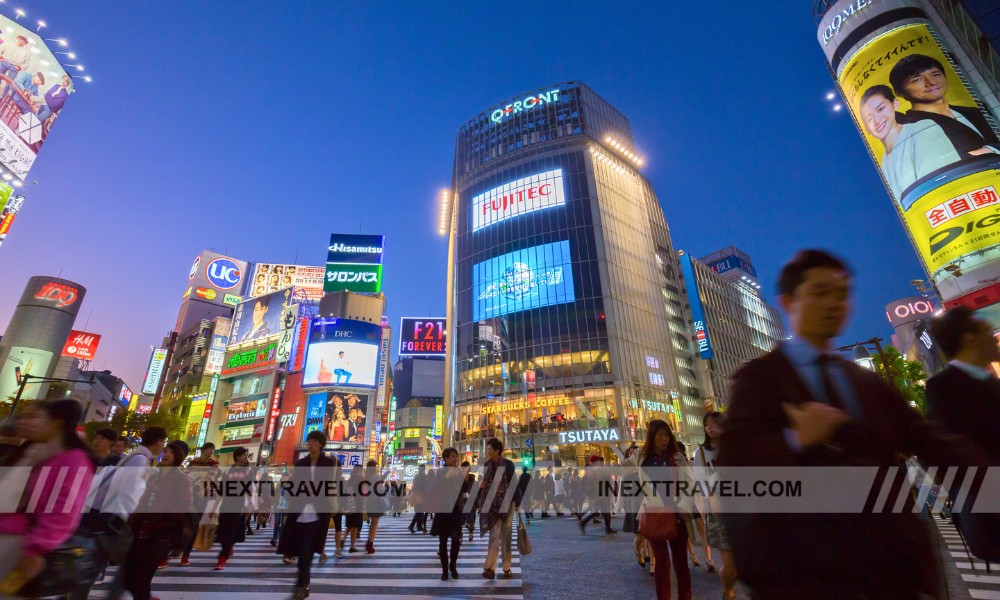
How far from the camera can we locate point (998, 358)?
2910mm

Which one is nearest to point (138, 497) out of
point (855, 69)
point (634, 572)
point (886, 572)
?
point (886, 572)

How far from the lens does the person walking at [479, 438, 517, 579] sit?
6.75 meters

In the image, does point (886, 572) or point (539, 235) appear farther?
point (539, 235)

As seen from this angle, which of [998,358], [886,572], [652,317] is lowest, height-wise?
[886,572]

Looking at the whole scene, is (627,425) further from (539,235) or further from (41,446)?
(41,446)

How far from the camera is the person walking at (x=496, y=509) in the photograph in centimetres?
675

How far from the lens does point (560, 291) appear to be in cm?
4788

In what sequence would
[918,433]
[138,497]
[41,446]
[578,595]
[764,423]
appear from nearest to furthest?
[764,423] < [918,433] < [41,446] < [138,497] < [578,595]

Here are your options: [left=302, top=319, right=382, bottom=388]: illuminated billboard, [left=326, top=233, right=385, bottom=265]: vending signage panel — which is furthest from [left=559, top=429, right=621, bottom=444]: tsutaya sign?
[left=326, top=233, right=385, bottom=265]: vending signage panel

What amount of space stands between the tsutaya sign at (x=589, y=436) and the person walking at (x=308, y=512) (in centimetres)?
3547

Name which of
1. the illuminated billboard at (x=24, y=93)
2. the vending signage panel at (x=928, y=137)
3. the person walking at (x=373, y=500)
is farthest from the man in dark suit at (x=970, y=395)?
the illuminated billboard at (x=24, y=93)

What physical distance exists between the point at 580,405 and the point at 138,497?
3982cm

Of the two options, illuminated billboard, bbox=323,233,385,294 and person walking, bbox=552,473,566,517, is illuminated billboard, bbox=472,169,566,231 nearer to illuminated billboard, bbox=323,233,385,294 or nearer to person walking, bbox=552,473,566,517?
illuminated billboard, bbox=323,233,385,294

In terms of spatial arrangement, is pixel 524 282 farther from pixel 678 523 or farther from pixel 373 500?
pixel 678 523
